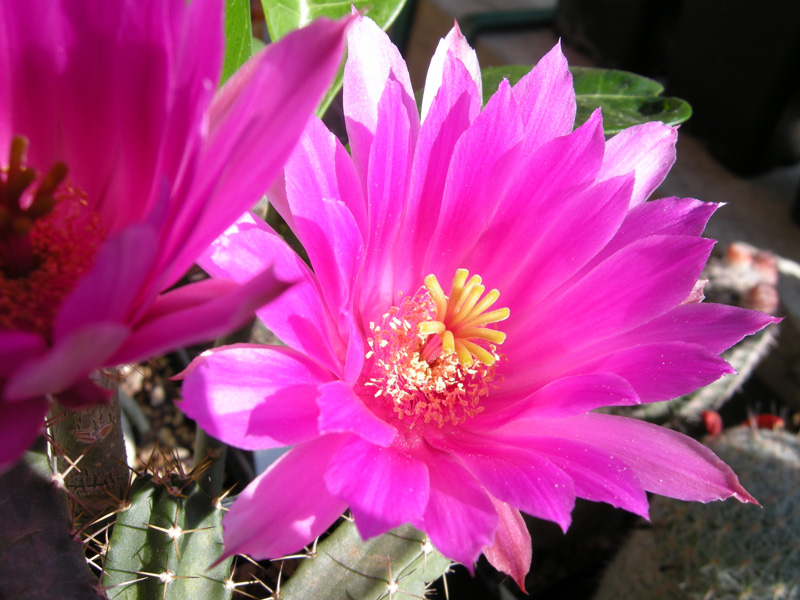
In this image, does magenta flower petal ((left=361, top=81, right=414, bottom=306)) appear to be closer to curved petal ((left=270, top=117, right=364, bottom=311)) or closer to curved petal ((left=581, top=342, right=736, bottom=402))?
curved petal ((left=270, top=117, right=364, bottom=311))

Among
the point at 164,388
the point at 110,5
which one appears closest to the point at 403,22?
the point at 164,388

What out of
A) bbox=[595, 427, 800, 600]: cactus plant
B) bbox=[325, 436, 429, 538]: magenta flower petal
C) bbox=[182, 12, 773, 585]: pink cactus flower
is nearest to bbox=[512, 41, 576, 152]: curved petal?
bbox=[182, 12, 773, 585]: pink cactus flower

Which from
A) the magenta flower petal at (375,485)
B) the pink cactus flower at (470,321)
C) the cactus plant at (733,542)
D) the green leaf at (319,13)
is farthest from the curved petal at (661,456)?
the cactus plant at (733,542)

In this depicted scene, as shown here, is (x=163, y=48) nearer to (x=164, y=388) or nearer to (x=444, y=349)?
(x=444, y=349)

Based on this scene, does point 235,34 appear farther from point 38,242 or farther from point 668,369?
point 668,369

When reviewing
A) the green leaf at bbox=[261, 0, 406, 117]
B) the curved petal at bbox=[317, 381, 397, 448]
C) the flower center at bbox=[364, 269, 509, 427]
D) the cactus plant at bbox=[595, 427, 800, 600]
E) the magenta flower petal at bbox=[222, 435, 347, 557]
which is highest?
the green leaf at bbox=[261, 0, 406, 117]

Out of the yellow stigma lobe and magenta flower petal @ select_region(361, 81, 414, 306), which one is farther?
the yellow stigma lobe

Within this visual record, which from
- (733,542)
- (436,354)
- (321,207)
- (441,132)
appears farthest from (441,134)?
(733,542)
